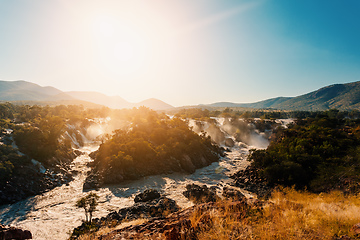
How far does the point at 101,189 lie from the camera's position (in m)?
26.5

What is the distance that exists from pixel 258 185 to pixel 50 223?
28.2m

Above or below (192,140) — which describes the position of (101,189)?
below

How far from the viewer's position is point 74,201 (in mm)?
22328

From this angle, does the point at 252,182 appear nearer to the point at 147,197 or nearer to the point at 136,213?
the point at 147,197

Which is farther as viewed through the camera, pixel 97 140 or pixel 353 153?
pixel 97 140

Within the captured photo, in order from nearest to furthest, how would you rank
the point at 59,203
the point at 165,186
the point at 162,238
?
the point at 162,238 < the point at 59,203 < the point at 165,186

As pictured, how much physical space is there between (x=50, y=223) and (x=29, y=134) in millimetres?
23576

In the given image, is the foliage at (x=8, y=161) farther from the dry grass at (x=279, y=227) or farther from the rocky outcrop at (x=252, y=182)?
the rocky outcrop at (x=252, y=182)

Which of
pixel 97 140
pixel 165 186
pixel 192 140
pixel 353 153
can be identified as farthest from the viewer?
pixel 97 140

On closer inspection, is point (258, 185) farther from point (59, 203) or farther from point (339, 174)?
point (59, 203)

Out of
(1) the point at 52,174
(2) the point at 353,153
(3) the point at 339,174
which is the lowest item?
(1) the point at 52,174

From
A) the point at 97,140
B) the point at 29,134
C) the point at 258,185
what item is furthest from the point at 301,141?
the point at 97,140

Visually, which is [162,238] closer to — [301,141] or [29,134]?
[301,141]

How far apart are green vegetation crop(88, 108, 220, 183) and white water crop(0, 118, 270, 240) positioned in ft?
6.96
